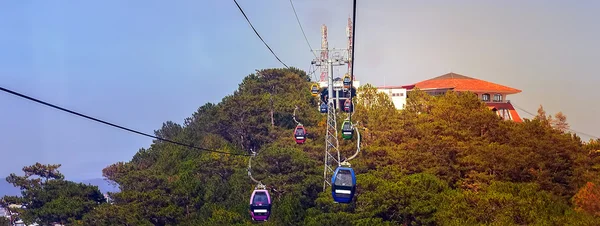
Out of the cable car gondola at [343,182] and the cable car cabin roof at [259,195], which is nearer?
the cable car gondola at [343,182]

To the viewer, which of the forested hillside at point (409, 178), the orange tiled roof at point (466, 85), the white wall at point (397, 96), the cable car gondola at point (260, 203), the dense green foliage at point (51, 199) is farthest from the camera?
the orange tiled roof at point (466, 85)

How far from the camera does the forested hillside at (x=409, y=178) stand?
1702 inches

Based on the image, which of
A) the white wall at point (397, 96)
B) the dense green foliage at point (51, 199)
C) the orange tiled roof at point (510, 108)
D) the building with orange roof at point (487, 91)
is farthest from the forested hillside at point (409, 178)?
the orange tiled roof at point (510, 108)

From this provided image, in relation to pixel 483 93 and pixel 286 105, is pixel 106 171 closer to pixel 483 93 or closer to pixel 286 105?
pixel 286 105

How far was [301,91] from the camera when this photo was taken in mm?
89750

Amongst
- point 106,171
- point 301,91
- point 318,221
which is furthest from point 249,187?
point 106,171

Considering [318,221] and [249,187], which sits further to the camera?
[249,187]

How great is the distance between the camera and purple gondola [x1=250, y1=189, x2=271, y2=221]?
28.4 metres

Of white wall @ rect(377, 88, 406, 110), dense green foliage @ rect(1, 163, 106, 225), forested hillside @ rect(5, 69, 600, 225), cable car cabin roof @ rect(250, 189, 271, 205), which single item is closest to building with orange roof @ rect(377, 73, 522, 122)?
white wall @ rect(377, 88, 406, 110)

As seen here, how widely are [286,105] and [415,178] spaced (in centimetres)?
3358

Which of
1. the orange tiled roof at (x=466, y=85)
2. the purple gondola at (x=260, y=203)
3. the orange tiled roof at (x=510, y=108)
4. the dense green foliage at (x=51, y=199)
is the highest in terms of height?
the orange tiled roof at (x=466, y=85)

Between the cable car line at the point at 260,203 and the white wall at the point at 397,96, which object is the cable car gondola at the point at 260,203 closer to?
the cable car line at the point at 260,203

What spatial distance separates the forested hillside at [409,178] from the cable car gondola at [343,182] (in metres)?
15.4

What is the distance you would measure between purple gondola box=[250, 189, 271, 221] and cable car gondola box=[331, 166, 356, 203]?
367 centimetres
